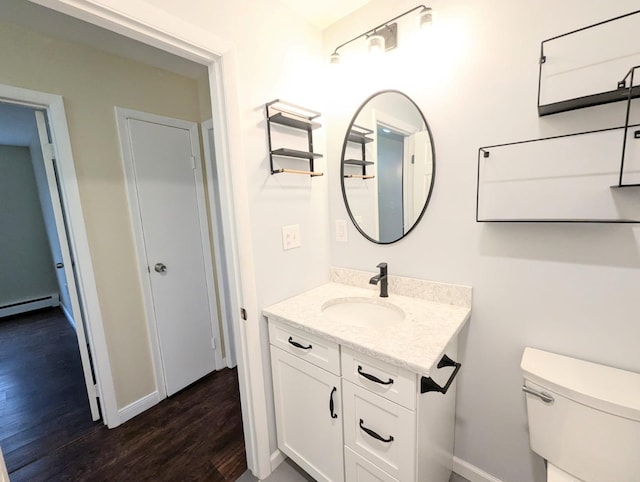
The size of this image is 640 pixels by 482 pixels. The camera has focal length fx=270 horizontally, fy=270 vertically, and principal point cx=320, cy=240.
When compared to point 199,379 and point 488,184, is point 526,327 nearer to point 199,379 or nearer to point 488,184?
point 488,184

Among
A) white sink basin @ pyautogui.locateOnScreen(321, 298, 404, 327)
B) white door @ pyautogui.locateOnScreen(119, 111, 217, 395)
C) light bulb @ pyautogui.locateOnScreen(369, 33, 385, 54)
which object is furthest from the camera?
white door @ pyautogui.locateOnScreen(119, 111, 217, 395)

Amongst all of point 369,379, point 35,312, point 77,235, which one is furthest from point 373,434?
point 35,312

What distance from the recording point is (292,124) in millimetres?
1460

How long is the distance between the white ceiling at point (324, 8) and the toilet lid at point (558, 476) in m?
2.20

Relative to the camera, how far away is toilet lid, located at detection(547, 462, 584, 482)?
96 cm

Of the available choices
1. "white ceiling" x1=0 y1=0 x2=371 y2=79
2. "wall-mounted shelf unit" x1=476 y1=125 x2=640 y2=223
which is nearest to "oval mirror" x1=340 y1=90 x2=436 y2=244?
"wall-mounted shelf unit" x1=476 y1=125 x2=640 y2=223

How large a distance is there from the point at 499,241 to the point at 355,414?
0.95m

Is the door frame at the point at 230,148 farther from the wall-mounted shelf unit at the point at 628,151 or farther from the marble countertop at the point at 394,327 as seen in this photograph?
the wall-mounted shelf unit at the point at 628,151

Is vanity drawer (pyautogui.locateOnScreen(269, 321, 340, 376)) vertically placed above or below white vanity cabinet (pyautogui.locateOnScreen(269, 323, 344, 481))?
above

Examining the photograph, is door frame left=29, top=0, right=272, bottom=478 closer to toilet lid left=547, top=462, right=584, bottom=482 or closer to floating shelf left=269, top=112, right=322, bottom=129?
floating shelf left=269, top=112, right=322, bottom=129

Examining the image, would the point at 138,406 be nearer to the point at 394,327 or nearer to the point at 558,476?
the point at 394,327

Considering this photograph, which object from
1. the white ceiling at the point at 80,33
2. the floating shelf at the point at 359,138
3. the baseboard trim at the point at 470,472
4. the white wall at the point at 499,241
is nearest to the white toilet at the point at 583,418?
the white wall at the point at 499,241

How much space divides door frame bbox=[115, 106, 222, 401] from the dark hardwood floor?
0.28 m

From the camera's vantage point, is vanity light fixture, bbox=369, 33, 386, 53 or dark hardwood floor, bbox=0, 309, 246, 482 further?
dark hardwood floor, bbox=0, 309, 246, 482
